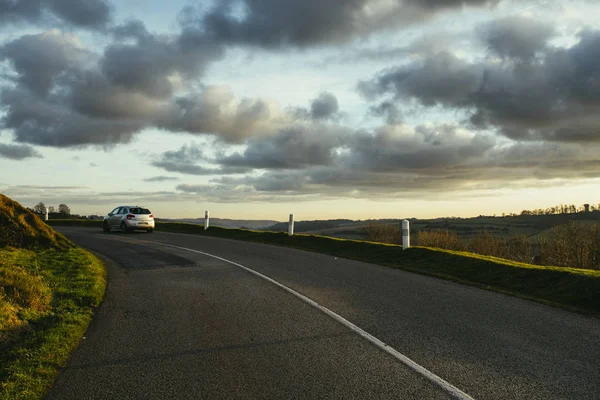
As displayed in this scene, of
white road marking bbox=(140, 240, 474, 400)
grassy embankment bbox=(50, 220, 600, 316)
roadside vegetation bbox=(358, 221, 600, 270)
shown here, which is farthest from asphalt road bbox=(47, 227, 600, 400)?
roadside vegetation bbox=(358, 221, 600, 270)

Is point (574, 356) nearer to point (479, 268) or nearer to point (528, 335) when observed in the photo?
point (528, 335)

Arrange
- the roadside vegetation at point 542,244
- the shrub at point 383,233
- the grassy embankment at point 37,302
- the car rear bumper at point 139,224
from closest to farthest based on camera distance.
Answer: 1. the grassy embankment at point 37,302
2. the roadside vegetation at point 542,244
3. the shrub at point 383,233
4. the car rear bumper at point 139,224

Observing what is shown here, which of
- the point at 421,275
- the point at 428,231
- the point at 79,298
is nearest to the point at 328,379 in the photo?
the point at 79,298

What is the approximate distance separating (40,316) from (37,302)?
2.07 feet

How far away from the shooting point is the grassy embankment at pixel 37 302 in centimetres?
494

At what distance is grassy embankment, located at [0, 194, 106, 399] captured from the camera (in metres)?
4.94

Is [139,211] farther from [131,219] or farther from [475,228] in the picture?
[475,228]

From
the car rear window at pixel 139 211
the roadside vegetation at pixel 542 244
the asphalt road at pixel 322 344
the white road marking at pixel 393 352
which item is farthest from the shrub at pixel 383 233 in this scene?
the white road marking at pixel 393 352

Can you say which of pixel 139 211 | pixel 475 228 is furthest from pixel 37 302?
pixel 475 228

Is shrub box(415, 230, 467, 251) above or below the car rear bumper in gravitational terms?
below

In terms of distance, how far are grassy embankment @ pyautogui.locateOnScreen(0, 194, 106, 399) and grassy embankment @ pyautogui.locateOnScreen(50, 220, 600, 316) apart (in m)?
7.85

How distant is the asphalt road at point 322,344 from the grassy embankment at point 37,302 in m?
0.26

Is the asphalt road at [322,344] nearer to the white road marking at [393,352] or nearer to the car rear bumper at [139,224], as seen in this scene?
the white road marking at [393,352]

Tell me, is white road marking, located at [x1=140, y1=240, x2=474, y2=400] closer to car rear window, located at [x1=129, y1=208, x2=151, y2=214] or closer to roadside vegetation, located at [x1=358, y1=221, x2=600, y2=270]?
roadside vegetation, located at [x1=358, y1=221, x2=600, y2=270]
